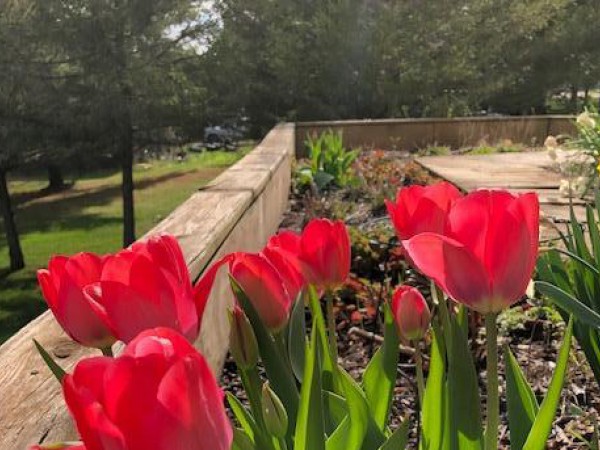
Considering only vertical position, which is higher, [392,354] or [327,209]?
[392,354]

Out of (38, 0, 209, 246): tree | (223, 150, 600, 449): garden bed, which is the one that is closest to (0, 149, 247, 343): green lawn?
(38, 0, 209, 246): tree

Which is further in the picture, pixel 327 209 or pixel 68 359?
pixel 327 209

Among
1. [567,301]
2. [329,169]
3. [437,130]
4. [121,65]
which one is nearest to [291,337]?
[567,301]

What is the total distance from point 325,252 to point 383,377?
0.63 ft

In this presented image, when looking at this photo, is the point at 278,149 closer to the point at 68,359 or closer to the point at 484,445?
the point at 68,359

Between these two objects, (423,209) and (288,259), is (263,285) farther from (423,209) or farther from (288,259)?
(423,209)

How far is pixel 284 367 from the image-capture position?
1037mm

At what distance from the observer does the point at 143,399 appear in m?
0.53

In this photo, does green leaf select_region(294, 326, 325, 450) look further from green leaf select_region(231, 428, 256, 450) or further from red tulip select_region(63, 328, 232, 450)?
red tulip select_region(63, 328, 232, 450)

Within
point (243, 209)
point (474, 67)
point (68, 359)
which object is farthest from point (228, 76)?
point (68, 359)

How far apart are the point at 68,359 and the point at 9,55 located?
713 inches

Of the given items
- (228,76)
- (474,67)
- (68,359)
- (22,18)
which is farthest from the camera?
(474,67)

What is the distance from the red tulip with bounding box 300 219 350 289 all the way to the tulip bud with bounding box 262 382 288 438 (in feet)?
0.92

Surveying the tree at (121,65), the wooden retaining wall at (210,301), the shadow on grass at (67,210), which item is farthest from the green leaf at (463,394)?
the shadow on grass at (67,210)
